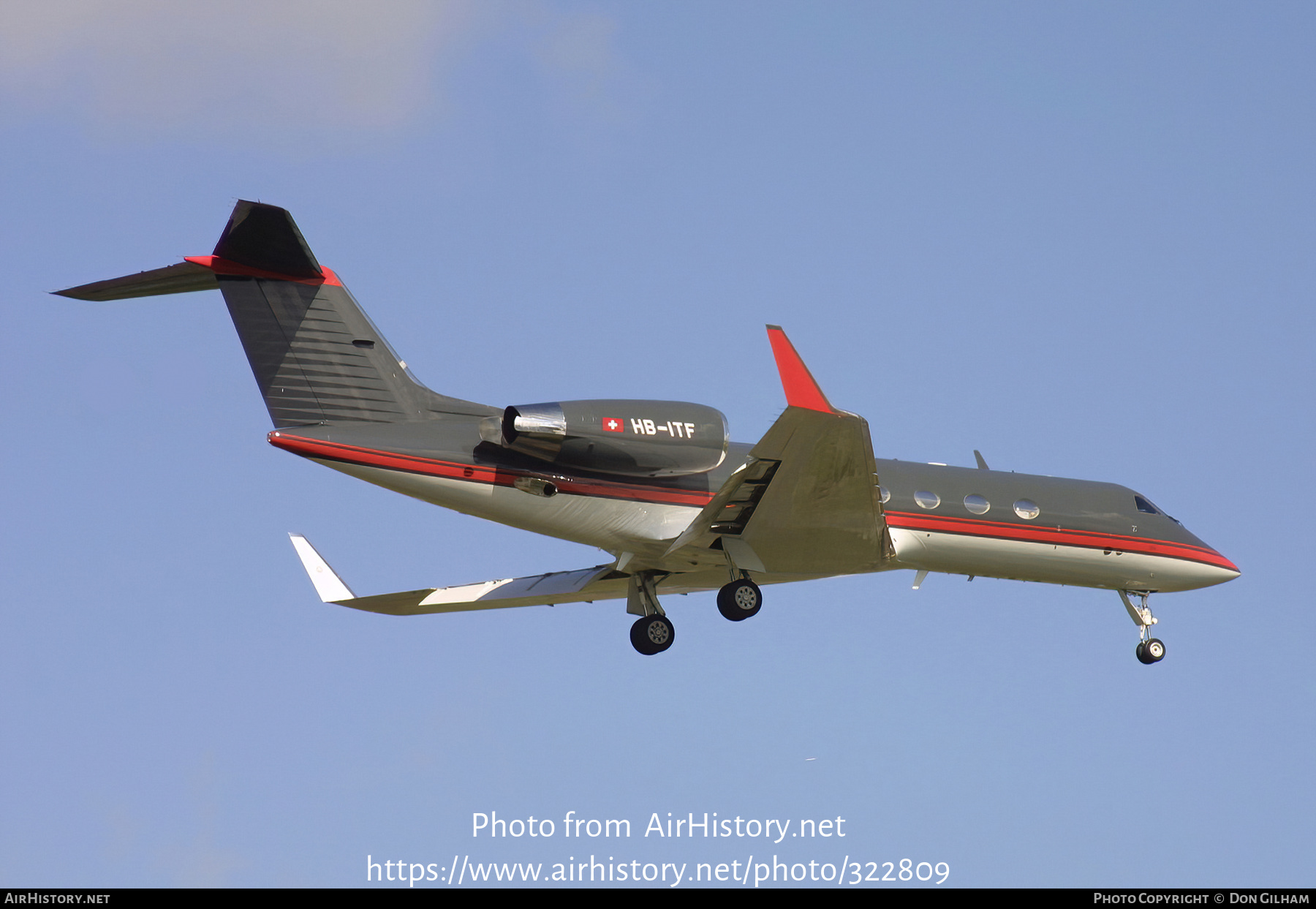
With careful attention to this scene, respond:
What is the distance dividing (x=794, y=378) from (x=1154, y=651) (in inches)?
381

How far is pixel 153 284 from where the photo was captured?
15602mm

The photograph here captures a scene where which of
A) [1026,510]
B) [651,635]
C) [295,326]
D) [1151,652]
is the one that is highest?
[1026,510]

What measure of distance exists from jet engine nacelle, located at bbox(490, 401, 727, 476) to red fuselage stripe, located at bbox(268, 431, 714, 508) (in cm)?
29

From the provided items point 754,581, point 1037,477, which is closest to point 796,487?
point 754,581

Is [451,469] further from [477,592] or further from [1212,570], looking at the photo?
[1212,570]

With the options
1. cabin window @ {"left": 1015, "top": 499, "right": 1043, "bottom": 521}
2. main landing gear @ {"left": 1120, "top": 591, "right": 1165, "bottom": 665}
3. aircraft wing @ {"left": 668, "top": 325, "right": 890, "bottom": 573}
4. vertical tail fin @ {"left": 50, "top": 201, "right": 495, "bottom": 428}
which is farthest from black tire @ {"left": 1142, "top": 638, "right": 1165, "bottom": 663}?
vertical tail fin @ {"left": 50, "top": 201, "right": 495, "bottom": 428}

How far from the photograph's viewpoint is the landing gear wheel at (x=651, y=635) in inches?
724

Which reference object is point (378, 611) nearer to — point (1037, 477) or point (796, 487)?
point (796, 487)

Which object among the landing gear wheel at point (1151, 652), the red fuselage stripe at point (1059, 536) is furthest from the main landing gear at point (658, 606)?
the landing gear wheel at point (1151, 652)

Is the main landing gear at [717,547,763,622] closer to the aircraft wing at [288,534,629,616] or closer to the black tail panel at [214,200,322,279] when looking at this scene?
the aircraft wing at [288,534,629,616]

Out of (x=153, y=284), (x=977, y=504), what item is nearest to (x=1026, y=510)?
(x=977, y=504)

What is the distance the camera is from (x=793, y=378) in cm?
1434

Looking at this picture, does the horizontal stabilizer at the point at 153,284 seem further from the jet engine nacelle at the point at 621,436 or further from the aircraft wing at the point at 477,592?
the aircraft wing at the point at 477,592

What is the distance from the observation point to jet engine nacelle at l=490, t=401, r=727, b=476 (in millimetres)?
16078
